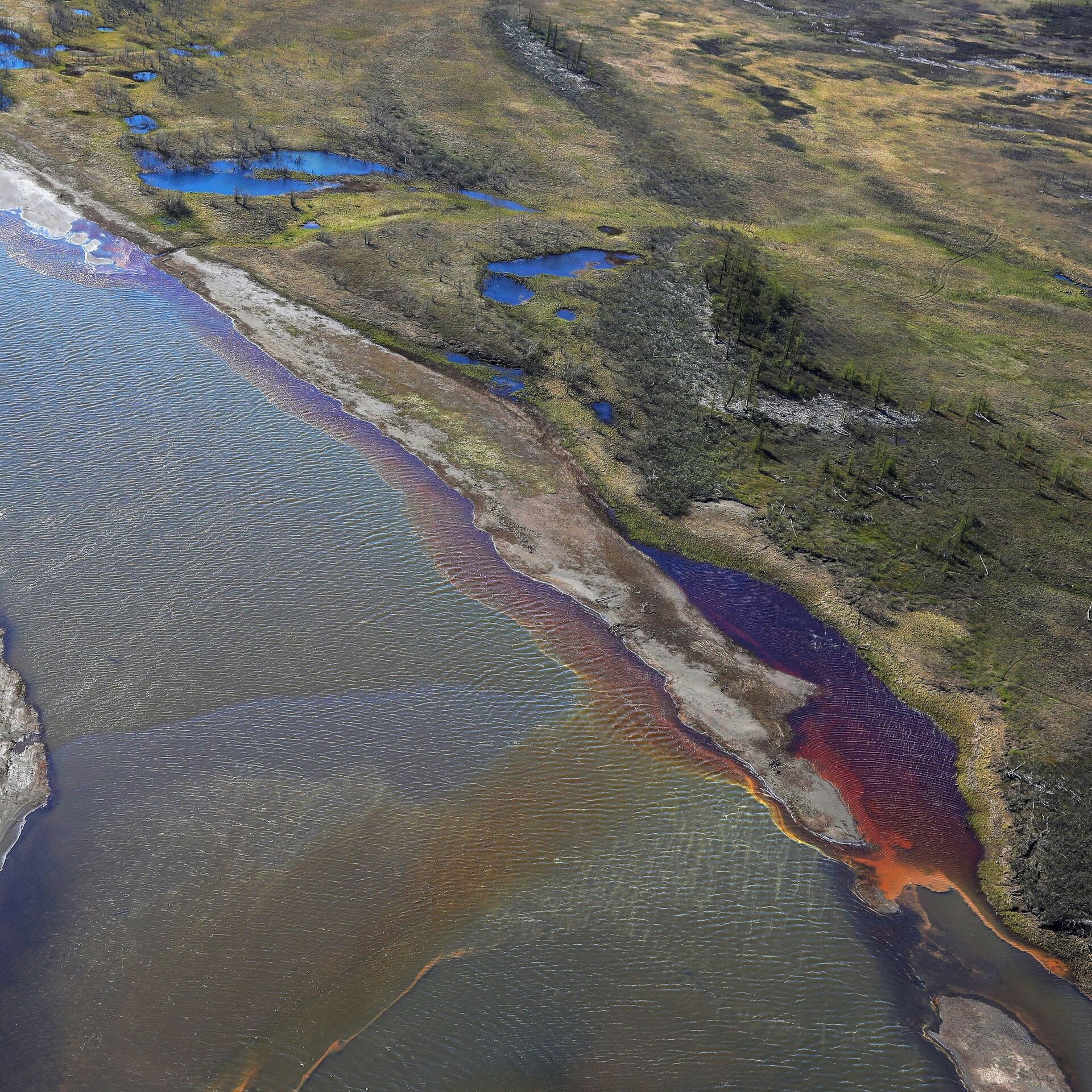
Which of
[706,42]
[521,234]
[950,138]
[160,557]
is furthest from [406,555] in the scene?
[706,42]

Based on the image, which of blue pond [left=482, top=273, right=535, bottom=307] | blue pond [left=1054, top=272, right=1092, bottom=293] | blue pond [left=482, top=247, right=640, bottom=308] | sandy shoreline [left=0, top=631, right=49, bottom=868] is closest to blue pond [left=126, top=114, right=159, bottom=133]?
blue pond [left=482, top=247, right=640, bottom=308]

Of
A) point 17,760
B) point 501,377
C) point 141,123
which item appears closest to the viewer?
point 17,760

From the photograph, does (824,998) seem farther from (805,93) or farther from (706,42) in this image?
(706,42)

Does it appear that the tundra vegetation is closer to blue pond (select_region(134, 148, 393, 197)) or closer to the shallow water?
blue pond (select_region(134, 148, 393, 197))

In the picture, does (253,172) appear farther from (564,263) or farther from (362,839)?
(362,839)

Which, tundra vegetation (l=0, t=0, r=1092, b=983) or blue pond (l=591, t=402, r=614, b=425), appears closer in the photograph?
tundra vegetation (l=0, t=0, r=1092, b=983)

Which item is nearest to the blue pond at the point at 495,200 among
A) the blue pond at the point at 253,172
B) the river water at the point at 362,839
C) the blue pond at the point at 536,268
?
the blue pond at the point at 253,172

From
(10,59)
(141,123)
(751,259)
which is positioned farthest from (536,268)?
(10,59)
